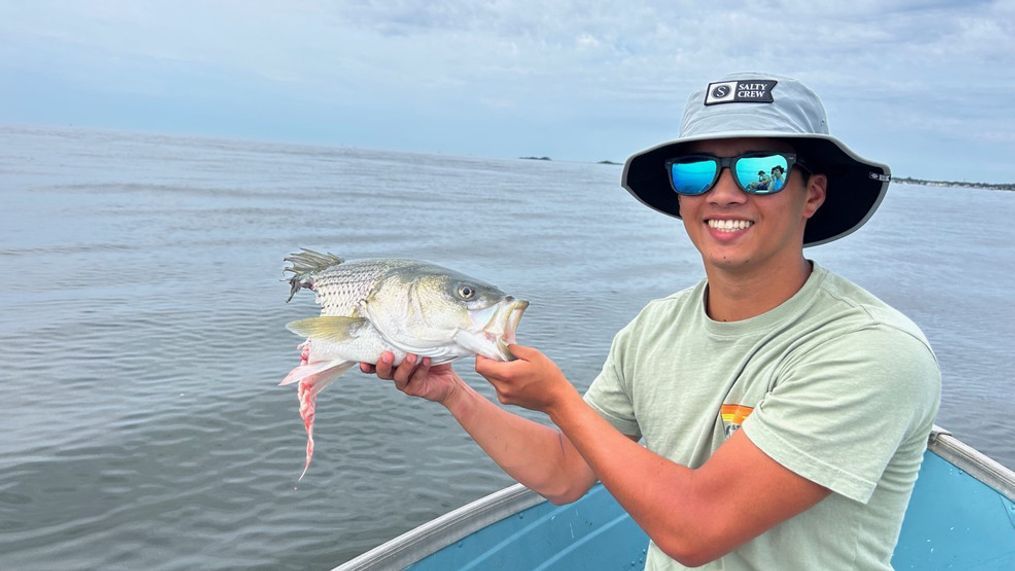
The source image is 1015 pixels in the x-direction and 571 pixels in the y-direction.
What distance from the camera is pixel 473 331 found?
248 centimetres

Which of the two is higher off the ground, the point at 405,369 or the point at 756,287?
the point at 756,287

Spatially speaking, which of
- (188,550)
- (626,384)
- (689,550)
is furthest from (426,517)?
(689,550)

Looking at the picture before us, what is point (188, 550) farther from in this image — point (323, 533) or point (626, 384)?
point (626, 384)

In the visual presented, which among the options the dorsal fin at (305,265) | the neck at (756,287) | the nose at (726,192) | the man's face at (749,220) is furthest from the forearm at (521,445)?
the nose at (726,192)

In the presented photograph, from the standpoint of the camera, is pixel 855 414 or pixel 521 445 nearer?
pixel 855 414

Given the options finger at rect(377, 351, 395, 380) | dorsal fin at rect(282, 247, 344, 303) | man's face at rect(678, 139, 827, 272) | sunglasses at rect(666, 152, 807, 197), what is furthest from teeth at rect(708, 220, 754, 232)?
dorsal fin at rect(282, 247, 344, 303)

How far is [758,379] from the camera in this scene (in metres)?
2.29

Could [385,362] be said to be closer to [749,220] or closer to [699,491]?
[699,491]

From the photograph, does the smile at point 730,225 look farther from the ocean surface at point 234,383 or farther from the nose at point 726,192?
the ocean surface at point 234,383

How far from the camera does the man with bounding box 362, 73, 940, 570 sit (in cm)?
198

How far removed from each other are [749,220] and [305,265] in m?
1.93

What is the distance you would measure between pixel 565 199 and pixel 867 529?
5129 centimetres

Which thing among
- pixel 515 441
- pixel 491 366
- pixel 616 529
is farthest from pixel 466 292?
pixel 616 529

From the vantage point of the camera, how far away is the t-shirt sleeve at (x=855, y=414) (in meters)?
1.95
